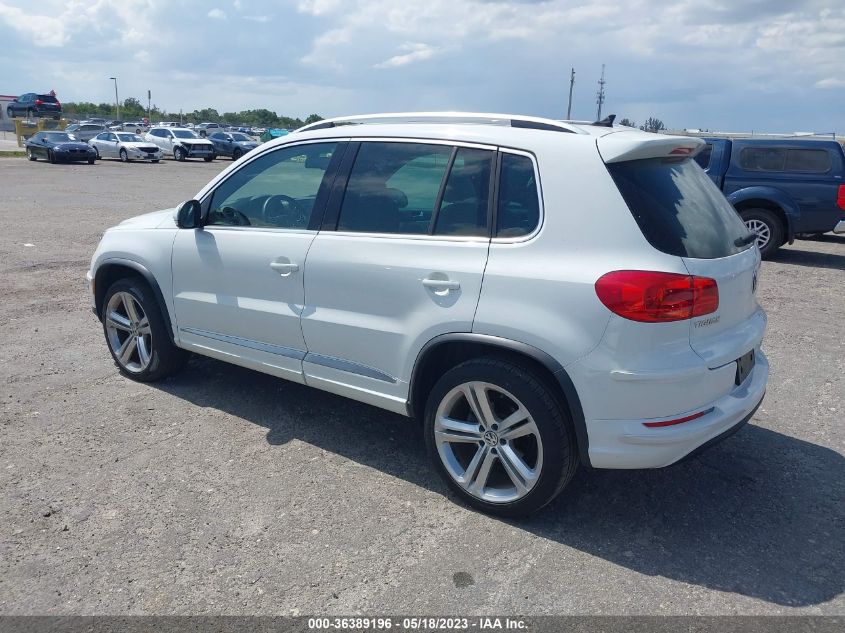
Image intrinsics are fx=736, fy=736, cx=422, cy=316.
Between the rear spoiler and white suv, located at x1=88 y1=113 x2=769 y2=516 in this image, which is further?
the rear spoiler

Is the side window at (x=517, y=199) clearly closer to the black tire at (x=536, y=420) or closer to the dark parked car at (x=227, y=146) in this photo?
the black tire at (x=536, y=420)

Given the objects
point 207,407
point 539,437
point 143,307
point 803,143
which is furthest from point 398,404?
point 803,143

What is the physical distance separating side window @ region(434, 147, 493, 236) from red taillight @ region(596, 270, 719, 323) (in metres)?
0.72

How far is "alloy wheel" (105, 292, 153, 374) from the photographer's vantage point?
17.4 ft

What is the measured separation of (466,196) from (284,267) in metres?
1.20

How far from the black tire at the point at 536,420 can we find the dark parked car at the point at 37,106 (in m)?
68.4

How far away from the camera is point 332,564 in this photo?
3256 mm

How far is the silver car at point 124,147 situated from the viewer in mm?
35781

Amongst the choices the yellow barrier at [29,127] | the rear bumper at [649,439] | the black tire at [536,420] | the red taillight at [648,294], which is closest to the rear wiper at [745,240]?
the red taillight at [648,294]

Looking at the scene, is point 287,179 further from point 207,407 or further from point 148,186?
point 148,186

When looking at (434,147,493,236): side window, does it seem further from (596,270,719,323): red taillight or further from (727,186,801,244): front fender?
(727,186,801,244): front fender

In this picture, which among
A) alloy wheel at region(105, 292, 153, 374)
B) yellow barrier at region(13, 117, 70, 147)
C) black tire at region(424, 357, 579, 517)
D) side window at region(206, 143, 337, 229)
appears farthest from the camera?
yellow barrier at region(13, 117, 70, 147)

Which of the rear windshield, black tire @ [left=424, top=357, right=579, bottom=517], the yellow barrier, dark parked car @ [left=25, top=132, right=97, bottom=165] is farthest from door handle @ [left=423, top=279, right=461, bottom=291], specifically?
the yellow barrier

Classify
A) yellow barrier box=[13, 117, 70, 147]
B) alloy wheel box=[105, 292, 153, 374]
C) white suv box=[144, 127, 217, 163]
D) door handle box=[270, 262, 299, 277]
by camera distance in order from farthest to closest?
1. yellow barrier box=[13, 117, 70, 147]
2. white suv box=[144, 127, 217, 163]
3. alloy wheel box=[105, 292, 153, 374]
4. door handle box=[270, 262, 299, 277]
